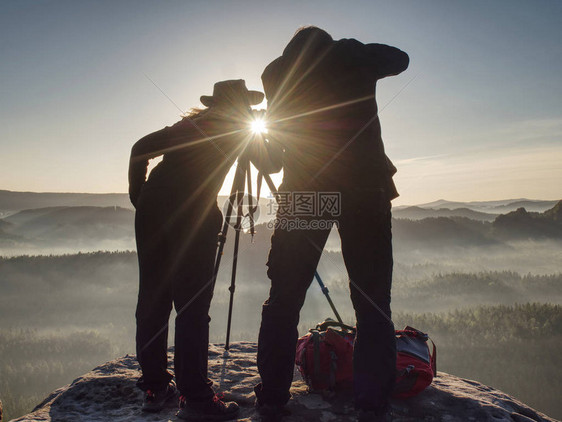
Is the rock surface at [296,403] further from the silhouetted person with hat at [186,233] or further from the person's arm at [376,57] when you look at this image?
the person's arm at [376,57]

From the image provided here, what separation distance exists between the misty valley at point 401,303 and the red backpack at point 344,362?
1218 mm

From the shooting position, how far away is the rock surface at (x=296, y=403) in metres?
3.10

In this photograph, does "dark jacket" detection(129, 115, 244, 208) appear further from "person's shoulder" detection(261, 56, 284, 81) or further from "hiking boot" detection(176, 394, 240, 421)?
"hiking boot" detection(176, 394, 240, 421)

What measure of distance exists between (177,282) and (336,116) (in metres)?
1.90

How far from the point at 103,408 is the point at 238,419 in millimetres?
1436

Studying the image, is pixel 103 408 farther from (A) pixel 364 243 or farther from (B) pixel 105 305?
(B) pixel 105 305

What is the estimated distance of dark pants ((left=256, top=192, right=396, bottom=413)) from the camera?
285 cm

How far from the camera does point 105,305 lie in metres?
119

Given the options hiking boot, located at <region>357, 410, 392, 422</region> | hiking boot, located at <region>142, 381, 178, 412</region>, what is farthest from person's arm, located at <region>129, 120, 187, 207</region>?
hiking boot, located at <region>357, 410, 392, 422</region>

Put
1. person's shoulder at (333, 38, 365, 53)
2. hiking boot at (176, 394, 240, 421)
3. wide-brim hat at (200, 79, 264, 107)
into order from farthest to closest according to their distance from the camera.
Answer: wide-brim hat at (200, 79, 264, 107), hiking boot at (176, 394, 240, 421), person's shoulder at (333, 38, 365, 53)

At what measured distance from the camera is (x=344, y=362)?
137 inches

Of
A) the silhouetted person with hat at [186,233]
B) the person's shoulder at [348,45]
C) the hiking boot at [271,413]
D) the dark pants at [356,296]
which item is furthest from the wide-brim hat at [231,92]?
the hiking boot at [271,413]

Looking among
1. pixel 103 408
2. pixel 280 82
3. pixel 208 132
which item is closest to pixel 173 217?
pixel 208 132

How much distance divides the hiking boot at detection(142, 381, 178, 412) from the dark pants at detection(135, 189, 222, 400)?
0.47 ft
